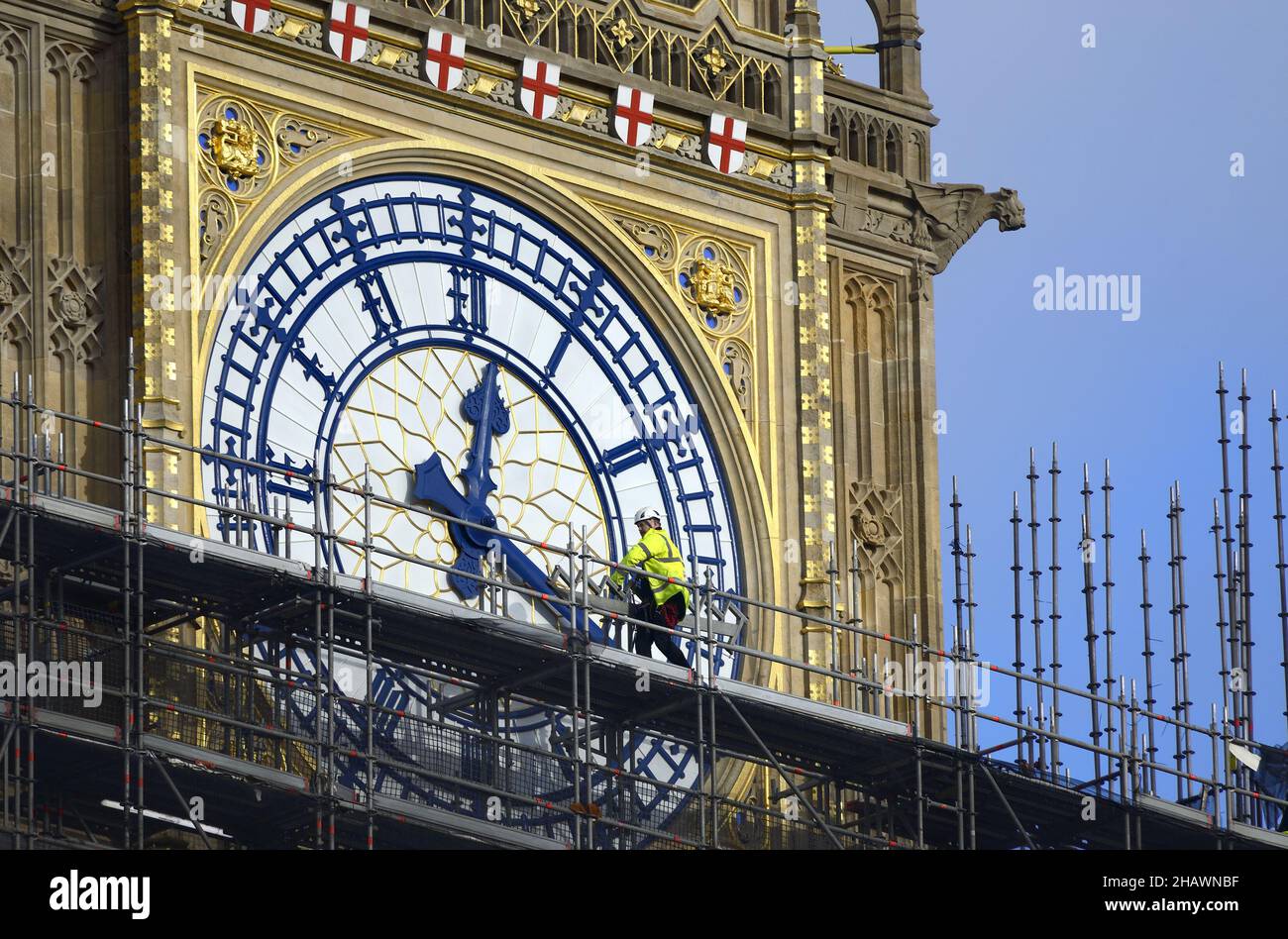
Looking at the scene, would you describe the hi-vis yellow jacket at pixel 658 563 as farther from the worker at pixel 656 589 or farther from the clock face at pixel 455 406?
the clock face at pixel 455 406

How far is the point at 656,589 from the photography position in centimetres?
3381

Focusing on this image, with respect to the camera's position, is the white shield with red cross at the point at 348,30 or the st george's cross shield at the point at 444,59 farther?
the st george's cross shield at the point at 444,59

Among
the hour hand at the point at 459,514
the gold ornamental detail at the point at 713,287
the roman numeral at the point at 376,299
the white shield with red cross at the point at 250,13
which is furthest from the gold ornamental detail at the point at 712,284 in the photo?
the white shield with red cross at the point at 250,13

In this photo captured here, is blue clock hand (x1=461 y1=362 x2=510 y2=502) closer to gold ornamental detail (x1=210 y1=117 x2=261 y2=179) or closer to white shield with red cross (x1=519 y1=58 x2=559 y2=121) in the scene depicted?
white shield with red cross (x1=519 y1=58 x2=559 y2=121)

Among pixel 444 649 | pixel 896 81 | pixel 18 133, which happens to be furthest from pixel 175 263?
pixel 896 81

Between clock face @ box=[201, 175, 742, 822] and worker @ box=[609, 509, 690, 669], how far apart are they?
12.2 inches

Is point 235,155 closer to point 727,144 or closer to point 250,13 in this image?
point 250,13

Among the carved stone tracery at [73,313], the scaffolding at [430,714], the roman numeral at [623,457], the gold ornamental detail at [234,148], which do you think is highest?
the gold ornamental detail at [234,148]

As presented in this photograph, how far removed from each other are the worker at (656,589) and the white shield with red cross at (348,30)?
14.2 ft

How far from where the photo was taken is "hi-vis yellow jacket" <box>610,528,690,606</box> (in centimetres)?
3384

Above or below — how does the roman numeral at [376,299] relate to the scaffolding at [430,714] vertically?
above

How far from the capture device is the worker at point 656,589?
111ft

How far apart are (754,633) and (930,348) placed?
3.80m

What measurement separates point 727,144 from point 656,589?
4.79 m
